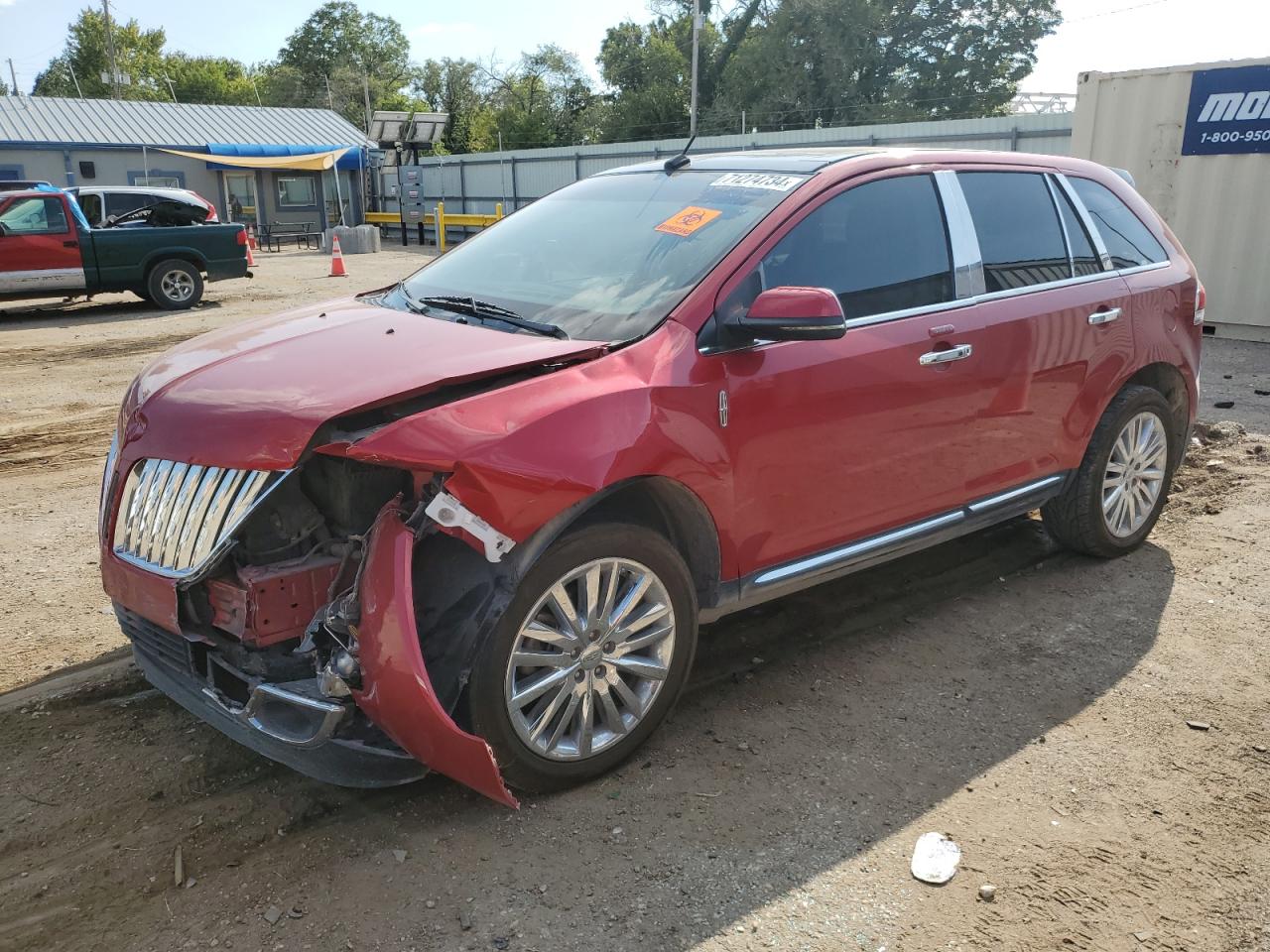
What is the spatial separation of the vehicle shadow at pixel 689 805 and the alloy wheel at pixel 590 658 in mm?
228

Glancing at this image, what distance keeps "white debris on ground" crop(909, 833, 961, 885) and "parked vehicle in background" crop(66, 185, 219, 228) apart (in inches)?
590

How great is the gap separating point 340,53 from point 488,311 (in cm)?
9674

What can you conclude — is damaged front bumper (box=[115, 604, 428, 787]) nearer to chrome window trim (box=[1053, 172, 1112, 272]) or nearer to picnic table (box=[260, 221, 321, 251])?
chrome window trim (box=[1053, 172, 1112, 272])

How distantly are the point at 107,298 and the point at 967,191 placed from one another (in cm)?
1626

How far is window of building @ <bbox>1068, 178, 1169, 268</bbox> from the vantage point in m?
4.79

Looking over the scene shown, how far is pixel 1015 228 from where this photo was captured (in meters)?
4.36

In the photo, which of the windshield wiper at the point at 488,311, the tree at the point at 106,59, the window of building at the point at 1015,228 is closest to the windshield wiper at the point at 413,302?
the windshield wiper at the point at 488,311

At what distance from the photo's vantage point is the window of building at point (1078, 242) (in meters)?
4.61

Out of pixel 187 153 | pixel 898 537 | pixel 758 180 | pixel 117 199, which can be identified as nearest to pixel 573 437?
pixel 758 180

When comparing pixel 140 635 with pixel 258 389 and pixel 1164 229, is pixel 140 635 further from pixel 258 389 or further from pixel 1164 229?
pixel 1164 229

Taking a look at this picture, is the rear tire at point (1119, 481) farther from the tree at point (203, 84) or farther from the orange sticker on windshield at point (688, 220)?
the tree at point (203, 84)

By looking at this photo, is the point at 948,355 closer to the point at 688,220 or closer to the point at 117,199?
the point at 688,220

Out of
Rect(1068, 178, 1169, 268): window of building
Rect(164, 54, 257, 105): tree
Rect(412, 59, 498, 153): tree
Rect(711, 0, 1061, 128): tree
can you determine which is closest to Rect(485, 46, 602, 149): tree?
Rect(412, 59, 498, 153): tree

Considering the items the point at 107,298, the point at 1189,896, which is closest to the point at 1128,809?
the point at 1189,896
